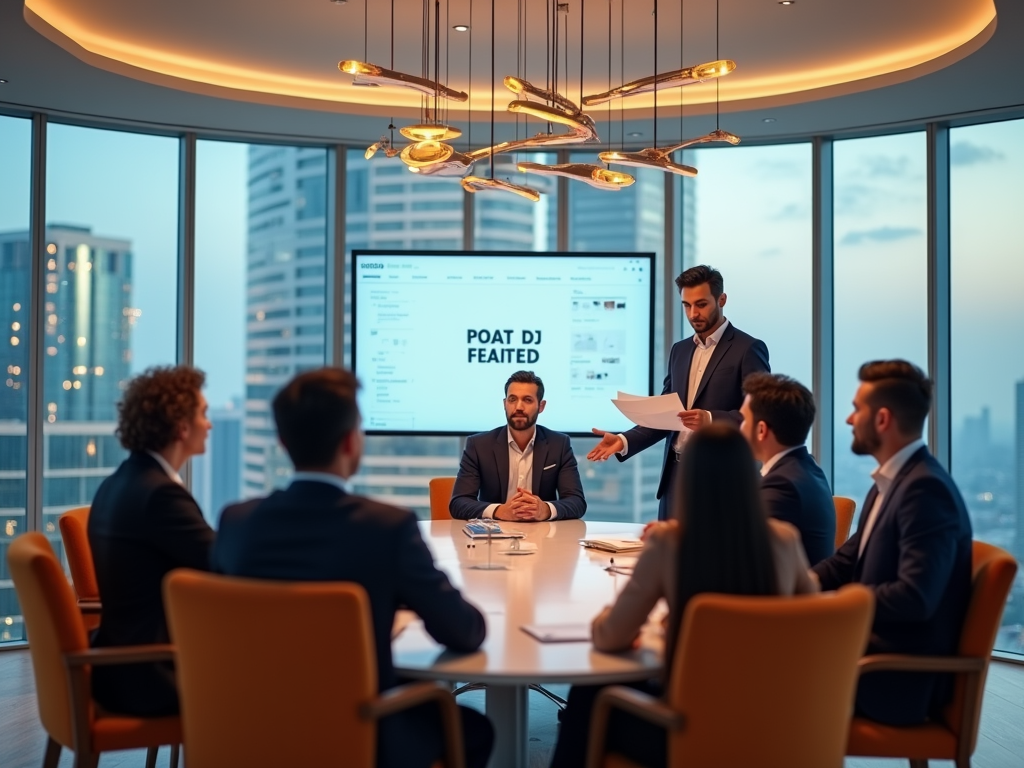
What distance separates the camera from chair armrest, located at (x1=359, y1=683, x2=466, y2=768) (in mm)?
2195

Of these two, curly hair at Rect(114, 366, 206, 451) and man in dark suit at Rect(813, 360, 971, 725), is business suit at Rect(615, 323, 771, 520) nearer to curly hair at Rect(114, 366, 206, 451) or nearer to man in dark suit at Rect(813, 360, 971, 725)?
man in dark suit at Rect(813, 360, 971, 725)

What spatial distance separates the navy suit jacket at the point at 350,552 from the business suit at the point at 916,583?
1.22 m

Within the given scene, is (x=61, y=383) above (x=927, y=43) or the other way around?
the other way around

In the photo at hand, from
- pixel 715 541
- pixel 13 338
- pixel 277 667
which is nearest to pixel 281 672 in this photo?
pixel 277 667

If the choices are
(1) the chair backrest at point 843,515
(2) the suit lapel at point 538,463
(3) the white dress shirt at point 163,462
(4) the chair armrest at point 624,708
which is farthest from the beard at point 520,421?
(4) the chair armrest at point 624,708

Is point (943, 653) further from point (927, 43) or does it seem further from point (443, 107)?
point (443, 107)

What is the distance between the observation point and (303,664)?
7.12ft

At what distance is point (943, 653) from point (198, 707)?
1.93m

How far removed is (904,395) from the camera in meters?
2.99

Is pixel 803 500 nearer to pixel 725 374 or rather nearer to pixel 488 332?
pixel 725 374

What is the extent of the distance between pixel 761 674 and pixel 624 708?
343 mm

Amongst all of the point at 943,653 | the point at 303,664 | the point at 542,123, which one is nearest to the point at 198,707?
the point at 303,664

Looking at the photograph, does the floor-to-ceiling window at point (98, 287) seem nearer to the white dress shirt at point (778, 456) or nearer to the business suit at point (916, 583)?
the white dress shirt at point (778, 456)

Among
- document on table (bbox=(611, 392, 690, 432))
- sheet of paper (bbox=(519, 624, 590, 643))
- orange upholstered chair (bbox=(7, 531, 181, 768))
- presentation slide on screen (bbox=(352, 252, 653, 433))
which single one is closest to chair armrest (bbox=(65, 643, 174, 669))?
orange upholstered chair (bbox=(7, 531, 181, 768))
